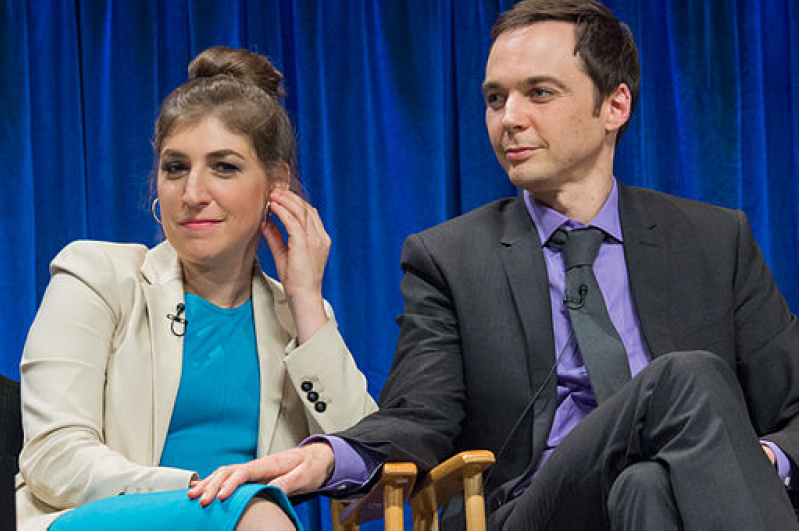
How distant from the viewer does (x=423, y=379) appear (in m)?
2.04

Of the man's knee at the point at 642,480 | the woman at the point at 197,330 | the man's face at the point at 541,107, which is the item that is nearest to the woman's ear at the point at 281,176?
the woman at the point at 197,330

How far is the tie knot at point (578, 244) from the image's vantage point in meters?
2.09

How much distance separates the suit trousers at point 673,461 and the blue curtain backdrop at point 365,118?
163 cm

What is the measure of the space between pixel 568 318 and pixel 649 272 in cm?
18

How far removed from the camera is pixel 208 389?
6.77 feet

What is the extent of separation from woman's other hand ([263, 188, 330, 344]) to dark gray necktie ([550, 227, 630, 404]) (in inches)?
18.3

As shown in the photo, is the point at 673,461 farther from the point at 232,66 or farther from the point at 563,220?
the point at 232,66

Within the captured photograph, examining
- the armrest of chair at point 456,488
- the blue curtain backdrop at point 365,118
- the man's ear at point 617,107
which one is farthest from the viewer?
the blue curtain backdrop at point 365,118

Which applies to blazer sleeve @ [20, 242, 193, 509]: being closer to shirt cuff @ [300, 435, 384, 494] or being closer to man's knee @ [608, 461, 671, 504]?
shirt cuff @ [300, 435, 384, 494]

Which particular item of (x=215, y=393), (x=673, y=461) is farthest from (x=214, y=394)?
(x=673, y=461)

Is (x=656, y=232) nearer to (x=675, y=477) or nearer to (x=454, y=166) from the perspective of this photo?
(x=675, y=477)

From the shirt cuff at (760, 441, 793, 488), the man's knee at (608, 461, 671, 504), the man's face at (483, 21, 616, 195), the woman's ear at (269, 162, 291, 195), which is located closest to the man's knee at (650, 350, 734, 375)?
the man's knee at (608, 461, 671, 504)

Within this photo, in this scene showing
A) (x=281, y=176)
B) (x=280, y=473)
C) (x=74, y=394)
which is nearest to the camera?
(x=280, y=473)

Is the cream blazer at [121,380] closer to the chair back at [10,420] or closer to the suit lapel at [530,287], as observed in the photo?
the chair back at [10,420]
